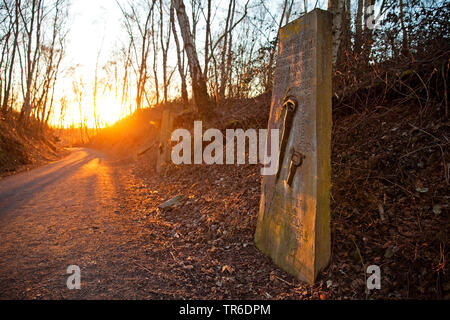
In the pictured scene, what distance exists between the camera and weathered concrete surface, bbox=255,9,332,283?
235 cm

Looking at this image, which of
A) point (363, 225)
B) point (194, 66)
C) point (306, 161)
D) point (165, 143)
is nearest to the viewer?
point (306, 161)

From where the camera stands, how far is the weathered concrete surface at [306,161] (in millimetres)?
2346

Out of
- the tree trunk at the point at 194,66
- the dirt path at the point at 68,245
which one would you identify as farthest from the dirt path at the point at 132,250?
the tree trunk at the point at 194,66

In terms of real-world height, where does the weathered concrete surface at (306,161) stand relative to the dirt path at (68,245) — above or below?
above

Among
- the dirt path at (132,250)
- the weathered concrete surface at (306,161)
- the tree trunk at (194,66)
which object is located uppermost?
the tree trunk at (194,66)

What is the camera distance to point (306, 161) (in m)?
2.46

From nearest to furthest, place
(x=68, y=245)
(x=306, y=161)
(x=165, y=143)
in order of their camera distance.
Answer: (x=306, y=161) < (x=68, y=245) < (x=165, y=143)

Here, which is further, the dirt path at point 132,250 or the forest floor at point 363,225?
the dirt path at point 132,250

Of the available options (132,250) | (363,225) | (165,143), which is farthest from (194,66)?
(363,225)

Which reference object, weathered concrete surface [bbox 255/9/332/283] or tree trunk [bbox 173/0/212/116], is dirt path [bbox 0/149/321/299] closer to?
weathered concrete surface [bbox 255/9/332/283]

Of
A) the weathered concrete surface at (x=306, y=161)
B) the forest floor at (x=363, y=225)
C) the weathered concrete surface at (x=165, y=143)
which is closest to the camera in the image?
the forest floor at (x=363, y=225)

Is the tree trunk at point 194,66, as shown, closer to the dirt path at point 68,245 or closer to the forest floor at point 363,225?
the dirt path at point 68,245

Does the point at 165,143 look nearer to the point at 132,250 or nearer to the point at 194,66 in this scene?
the point at 194,66
